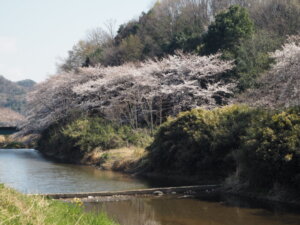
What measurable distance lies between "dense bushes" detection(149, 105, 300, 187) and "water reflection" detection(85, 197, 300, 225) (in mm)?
1976

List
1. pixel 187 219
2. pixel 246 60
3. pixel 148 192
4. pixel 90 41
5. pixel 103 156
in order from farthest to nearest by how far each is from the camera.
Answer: pixel 90 41, pixel 246 60, pixel 103 156, pixel 148 192, pixel 187 219

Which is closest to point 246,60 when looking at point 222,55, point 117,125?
point 222,55

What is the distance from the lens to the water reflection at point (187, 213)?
1376 cm

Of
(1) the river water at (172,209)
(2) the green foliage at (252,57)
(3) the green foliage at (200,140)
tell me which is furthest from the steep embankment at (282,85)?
(1) the river water at (172,209)

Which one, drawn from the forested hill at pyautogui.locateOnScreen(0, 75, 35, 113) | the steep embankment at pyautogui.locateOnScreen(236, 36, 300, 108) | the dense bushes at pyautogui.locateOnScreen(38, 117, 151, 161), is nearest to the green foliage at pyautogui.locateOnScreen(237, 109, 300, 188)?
the steep embankment at pyautogui.locateOnScreen(236, 36, 300, 108)

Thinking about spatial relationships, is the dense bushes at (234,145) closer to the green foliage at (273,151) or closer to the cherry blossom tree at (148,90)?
the green foliage at (273,151)

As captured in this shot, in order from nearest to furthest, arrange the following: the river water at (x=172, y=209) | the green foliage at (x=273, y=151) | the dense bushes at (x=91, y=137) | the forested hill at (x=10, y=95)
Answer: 1. the river water at (x=172, y=209)
2. the green foliage at (x=273, y=151)
3. the dense bushes at (x=91, y=137)
4. the forested hill at (x=10, y=95)

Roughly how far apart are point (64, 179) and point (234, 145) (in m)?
9.24

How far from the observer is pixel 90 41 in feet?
269

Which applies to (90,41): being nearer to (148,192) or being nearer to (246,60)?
(246,60)

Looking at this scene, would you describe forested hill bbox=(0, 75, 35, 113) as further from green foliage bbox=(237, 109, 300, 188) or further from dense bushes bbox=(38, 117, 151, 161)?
green foliage bbox=(237, 109, 300, 188)

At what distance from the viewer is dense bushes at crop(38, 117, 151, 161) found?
31594 millimetres

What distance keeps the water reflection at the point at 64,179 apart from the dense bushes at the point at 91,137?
9.20 ft

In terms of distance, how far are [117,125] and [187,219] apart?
808 inches
